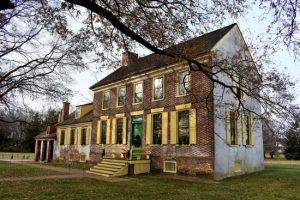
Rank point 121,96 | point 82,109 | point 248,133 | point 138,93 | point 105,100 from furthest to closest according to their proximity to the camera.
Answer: point 82,109 → point 105,100 → point 121,96 → point 138,93 → point 248,133

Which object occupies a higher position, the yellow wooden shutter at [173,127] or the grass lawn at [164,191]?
the yellow wooden shutter at [173,127]

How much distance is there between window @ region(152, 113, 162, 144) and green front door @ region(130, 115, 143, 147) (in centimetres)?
126

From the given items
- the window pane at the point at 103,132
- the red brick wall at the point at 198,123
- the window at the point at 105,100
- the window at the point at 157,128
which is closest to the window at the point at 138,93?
the red brick wall at the point at 198,123

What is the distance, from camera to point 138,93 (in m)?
21.8

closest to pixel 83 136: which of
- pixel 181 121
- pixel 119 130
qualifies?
pixel 119 130

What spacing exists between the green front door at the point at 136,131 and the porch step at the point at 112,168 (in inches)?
85.5

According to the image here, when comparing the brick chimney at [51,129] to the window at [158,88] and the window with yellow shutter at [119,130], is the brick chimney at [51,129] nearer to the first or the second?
the window with yellow shutter at [119,130]

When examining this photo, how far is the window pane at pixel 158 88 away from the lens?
784 inches

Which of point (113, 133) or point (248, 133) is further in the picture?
point (113, 133)

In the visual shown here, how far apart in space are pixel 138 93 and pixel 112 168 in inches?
232

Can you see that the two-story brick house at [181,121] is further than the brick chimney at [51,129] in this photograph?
No

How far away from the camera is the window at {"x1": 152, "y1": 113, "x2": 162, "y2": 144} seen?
1938cm

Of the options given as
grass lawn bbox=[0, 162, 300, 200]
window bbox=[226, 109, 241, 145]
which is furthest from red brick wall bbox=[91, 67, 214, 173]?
grass lawn bbox=[0, 162, 300, 200]

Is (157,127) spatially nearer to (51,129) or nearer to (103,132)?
(103,132)
